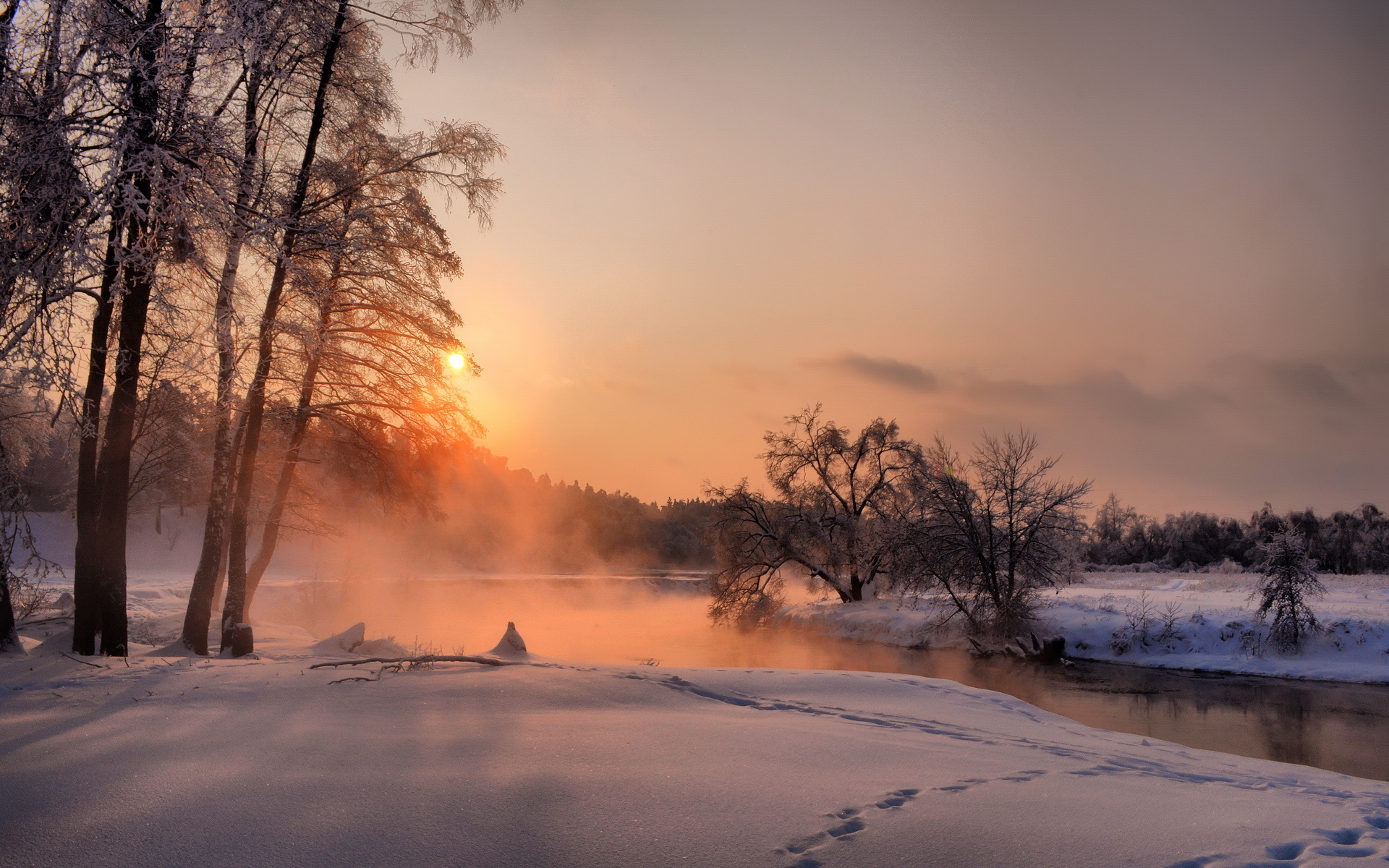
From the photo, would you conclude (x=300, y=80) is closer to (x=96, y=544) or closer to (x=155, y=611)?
(x=96, y=544)

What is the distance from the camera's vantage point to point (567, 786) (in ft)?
13.6

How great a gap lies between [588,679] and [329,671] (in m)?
2.66

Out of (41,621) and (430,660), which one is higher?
(430,660)

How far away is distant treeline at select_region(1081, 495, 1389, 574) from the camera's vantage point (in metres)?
51.7

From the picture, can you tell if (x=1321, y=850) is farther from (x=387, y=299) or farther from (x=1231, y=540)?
(x=1231, y=540)

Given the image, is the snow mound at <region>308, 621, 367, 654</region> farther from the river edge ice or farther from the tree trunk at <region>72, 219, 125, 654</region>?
the river edge ice

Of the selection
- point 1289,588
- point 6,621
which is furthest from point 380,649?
point 1289,588

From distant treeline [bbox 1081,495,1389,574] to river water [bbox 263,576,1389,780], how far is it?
38.7 m

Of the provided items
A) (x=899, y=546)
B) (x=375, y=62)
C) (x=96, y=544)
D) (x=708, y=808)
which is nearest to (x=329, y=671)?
(x=96, y=544)

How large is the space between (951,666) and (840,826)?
665 inches

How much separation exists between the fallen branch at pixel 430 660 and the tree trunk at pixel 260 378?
424 cm

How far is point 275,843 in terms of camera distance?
10.9 ft

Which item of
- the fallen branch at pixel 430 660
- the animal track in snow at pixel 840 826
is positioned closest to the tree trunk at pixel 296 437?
the fallen branch at pixel 430 660

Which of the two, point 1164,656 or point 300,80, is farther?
point 1164,656
